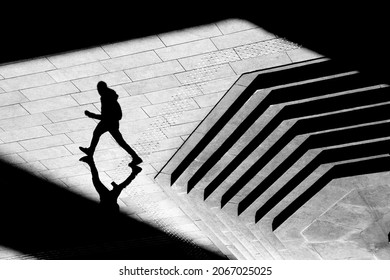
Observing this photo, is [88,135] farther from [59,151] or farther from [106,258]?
[106,258]

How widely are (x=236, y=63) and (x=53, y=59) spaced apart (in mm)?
4097

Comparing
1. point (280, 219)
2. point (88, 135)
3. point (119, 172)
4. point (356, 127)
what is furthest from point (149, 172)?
point (356, 127)

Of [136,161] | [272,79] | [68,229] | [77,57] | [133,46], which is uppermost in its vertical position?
[272,79]

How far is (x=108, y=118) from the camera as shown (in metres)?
15.1

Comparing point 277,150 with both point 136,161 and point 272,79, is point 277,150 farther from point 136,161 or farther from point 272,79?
point 136,161

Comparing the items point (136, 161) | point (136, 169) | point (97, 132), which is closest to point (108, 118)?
point (97, 132)

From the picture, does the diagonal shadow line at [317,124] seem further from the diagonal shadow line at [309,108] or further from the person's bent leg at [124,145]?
the person's bent leg at [124,145]

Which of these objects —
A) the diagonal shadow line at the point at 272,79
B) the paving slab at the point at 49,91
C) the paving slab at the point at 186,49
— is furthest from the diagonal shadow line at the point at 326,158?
the paving slab at the point at 49,91

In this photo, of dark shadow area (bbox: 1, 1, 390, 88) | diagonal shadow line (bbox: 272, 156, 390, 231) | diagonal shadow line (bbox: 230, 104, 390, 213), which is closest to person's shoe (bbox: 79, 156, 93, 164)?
dark shadow area (bbox: 1, 1, 390, 88)

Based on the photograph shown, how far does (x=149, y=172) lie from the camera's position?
15930mm

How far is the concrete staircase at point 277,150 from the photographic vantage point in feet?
45.1

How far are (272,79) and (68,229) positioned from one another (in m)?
7.49

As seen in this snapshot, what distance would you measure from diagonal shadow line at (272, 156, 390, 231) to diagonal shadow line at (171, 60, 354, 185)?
8.07ft

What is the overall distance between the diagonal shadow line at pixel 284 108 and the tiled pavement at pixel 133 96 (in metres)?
0.70
